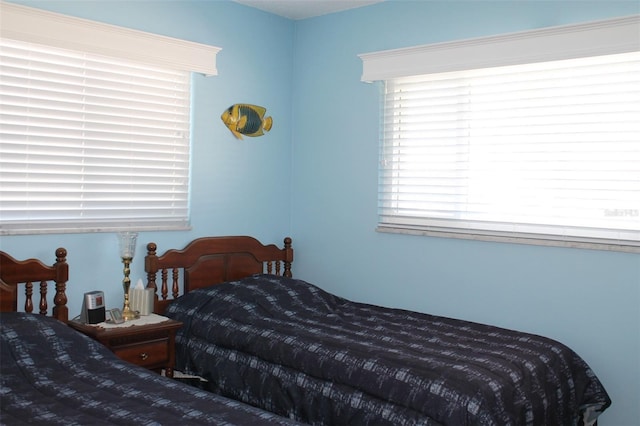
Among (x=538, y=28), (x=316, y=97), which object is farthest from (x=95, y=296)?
(x=538, y=28)

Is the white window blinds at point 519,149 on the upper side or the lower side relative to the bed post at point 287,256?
upper

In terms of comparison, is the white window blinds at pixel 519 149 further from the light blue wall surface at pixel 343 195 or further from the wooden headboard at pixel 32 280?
the wooden headboard at pixel 32 280

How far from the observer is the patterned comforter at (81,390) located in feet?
6.93

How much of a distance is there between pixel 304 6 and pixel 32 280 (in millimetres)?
2424

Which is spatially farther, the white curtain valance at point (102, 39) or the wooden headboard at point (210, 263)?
the wooden headboard at point (210, 263)

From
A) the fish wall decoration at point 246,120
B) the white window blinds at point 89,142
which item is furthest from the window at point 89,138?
the fish wall decoration at point 246,120

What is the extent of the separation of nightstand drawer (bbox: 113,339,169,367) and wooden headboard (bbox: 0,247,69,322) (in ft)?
1.20

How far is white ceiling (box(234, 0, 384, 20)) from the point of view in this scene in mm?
4148

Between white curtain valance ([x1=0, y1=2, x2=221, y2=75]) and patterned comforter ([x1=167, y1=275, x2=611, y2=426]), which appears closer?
patterned comforter ([x1=167, y1=275, x2=611, y2=426])

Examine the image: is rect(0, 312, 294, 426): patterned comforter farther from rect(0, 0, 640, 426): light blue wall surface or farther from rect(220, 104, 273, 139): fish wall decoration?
rect(220, 104, 273, 139): fish wall decoration

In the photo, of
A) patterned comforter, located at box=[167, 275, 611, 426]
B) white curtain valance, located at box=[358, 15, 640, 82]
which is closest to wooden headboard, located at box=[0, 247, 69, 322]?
patterned comforter, located at box=[167, 275, 611, 426]

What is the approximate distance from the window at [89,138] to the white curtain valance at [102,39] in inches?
0.4

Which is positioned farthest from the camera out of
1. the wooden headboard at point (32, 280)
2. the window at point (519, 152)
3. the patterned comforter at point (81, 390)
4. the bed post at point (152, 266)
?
the bed post at point (152, 266)

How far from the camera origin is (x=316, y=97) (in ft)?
14.6
